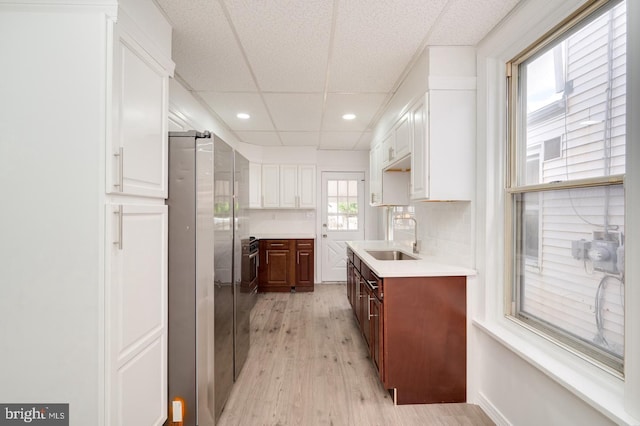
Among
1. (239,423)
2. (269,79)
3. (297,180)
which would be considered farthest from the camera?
(297,180)

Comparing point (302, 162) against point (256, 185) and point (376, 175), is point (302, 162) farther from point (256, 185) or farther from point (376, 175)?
point (376, 175)

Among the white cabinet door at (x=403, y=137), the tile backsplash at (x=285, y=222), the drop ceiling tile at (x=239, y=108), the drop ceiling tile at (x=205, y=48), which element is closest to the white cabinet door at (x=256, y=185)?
the tile backsplash at (x=285, y=222)

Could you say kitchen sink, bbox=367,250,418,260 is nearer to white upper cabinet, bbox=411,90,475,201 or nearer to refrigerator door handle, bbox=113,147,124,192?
white upper cabinet, bbox=411,90,475,201

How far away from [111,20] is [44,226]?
882mm

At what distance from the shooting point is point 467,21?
1.76 meters

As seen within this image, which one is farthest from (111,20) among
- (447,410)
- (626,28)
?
(447,410)

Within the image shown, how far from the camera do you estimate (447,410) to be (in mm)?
1920

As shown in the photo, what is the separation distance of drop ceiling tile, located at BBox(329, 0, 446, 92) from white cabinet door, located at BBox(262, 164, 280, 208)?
108 inches

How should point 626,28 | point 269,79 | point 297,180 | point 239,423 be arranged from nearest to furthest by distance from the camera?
point 626,28 < point 239,423 < point 269,79 < point 297,180

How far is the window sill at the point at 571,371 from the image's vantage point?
110cm

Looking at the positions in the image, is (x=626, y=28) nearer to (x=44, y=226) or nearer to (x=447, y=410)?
(x=447, y=410)

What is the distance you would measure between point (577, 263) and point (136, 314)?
214cm

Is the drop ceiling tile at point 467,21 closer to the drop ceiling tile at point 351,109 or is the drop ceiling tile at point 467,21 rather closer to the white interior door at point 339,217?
the drop ceiling tile at point 351,109

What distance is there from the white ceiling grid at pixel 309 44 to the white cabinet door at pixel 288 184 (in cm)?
192
